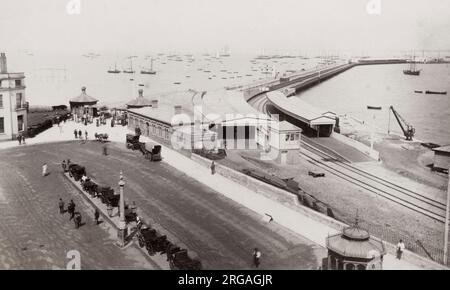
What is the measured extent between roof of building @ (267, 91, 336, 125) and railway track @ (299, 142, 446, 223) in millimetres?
9035

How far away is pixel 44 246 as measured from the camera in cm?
2562

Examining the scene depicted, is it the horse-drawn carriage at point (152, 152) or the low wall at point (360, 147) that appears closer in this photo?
the horse-drawn carriage at point (152, 152)

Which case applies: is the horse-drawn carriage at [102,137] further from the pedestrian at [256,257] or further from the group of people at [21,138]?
the pedestrian at [256,257]

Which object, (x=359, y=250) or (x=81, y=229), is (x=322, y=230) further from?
(x=81, y=229)

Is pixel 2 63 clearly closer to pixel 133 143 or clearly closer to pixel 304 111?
pixel 133 143

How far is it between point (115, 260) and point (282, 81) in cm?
12899

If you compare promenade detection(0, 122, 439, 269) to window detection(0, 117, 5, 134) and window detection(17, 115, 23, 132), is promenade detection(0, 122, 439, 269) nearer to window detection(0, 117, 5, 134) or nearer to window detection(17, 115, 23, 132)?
window detection(0, 117, 5, 134)

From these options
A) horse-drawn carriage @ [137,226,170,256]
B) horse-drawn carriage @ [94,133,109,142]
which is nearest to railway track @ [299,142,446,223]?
horse-drawn carriage @ [94,133,109,142]

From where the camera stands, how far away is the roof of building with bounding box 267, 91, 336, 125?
198ft

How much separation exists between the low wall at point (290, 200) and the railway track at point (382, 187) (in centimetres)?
1117

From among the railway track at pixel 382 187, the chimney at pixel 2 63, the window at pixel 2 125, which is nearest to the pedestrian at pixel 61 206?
the window at pixel 2 125

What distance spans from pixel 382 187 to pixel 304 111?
25963mm

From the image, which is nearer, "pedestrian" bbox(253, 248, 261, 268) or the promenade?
"pedestrian" bbox(253, 248, 261, 268)

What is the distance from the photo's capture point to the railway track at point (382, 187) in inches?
1473
